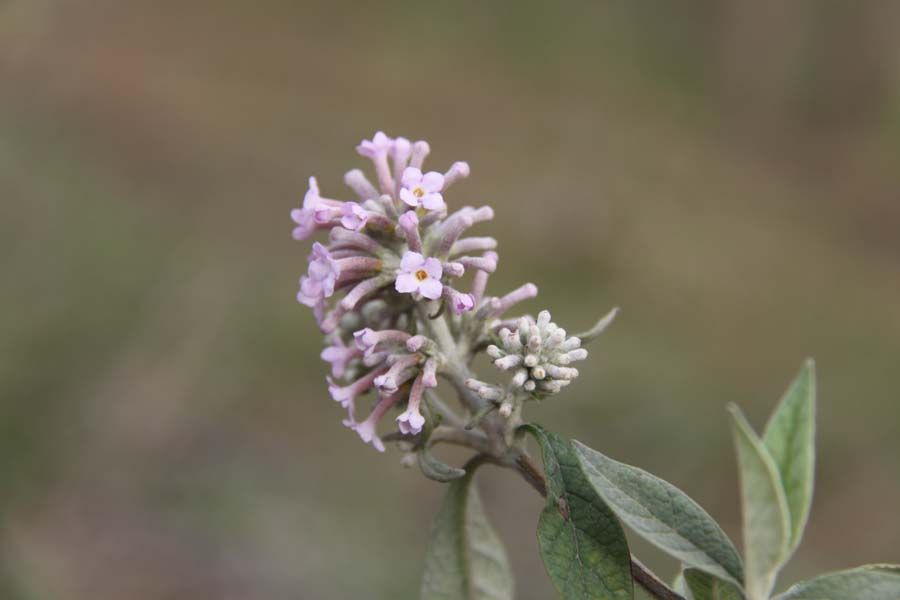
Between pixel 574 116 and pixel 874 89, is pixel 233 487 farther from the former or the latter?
pixel 874 89

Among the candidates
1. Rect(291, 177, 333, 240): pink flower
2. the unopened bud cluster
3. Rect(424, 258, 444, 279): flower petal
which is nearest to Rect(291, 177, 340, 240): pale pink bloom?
Rect(291, 177, 333, 240): pink flower

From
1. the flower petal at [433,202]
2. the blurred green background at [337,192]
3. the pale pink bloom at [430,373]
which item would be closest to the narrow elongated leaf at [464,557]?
the pale pink bloom at [430,373]

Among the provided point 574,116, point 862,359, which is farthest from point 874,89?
point 862,359

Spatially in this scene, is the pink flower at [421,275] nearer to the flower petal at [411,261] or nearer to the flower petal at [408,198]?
the flower petal at [411,261]

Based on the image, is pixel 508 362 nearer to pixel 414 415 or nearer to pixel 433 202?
pixel 414 415

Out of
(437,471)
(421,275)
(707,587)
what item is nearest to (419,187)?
(421,275)
